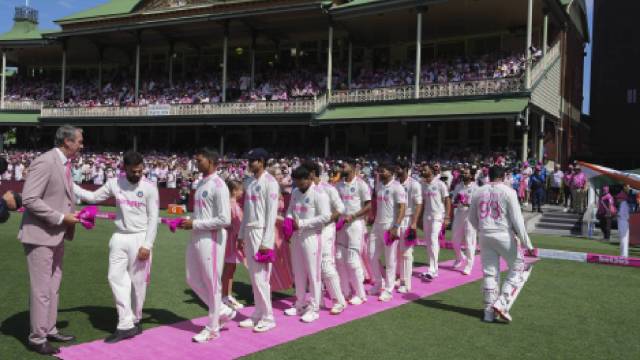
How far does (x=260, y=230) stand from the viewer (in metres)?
6.14

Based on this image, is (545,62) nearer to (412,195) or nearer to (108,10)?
(412,195)

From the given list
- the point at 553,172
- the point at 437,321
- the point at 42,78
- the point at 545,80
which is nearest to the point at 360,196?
the point at 437,321

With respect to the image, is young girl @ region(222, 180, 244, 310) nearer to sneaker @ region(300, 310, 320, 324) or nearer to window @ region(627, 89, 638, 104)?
sneaker @ region(300, 310, 320, 324)

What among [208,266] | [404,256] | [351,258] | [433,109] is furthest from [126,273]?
[433,109]

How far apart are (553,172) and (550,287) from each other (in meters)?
13.6

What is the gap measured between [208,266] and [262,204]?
0.98 meters

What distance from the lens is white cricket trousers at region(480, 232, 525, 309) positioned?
6738mm

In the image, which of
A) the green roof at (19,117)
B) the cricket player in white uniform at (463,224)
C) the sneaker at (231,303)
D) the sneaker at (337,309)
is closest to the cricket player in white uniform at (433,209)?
the cricket player in white uniform at (463,224)

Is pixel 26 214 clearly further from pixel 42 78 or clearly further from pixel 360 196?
pixel 42 78

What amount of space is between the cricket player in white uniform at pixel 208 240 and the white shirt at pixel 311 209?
1.14 metres

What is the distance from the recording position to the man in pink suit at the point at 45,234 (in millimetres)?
5211

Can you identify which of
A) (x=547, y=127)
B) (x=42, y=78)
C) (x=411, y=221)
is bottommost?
(x=411, y=221)

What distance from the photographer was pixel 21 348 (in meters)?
5.34

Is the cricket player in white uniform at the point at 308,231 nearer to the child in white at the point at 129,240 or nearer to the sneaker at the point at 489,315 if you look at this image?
the child in white at the point at 129,240
